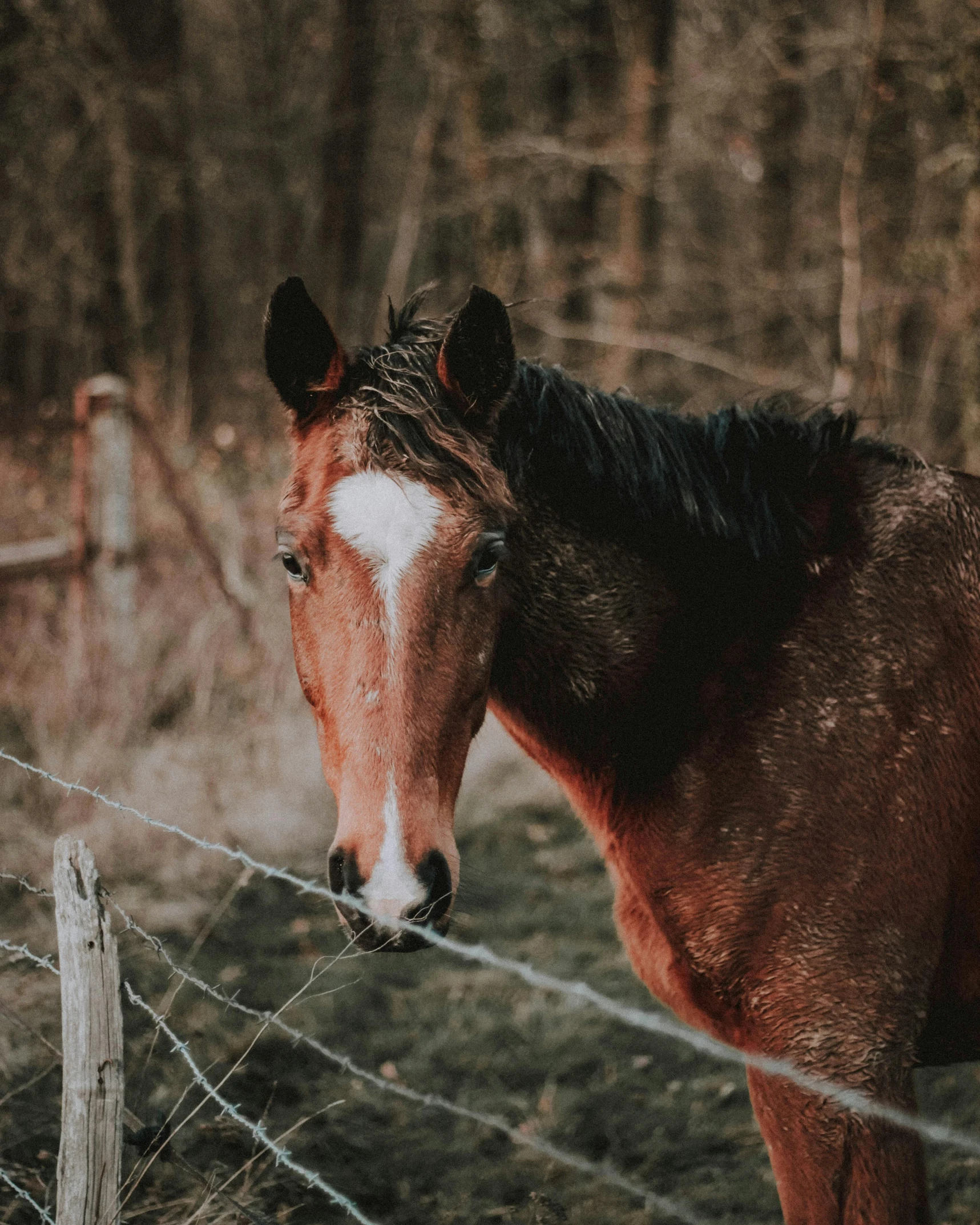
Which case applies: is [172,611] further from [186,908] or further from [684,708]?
[684,708]

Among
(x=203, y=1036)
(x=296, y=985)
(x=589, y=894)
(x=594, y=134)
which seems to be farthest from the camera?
(x=594, y=134)

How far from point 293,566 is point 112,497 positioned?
13.5 feet

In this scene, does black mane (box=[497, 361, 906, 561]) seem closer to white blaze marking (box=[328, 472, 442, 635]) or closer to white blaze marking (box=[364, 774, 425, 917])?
white blaze marking (box=[328, 472, 442, 635])

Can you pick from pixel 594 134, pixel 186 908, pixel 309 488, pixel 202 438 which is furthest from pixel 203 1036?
Answer: pixel 594 134

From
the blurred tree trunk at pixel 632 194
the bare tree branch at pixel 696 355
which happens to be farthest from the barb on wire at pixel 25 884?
the blurred tree trunk at pixel 632 194

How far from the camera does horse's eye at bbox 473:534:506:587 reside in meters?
2.13

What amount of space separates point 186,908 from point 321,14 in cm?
1283

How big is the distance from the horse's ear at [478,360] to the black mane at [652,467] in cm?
12

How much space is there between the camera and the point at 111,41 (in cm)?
1102

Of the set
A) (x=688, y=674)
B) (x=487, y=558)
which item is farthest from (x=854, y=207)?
(x=487, y=558)

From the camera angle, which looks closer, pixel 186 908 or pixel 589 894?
pixel 186 908

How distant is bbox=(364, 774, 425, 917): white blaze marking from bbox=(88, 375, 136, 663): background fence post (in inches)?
179

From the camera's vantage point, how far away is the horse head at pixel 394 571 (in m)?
1.87

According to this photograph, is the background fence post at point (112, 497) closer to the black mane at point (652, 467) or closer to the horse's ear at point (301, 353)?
the horse's ear at point (301, 353)
